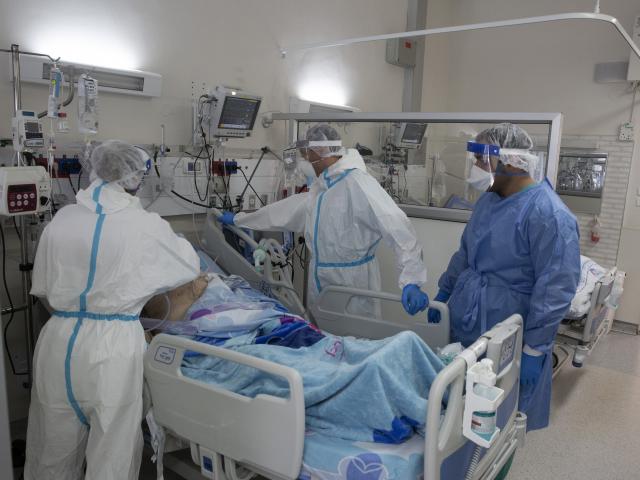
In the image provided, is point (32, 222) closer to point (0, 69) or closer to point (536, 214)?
point (0, 69)

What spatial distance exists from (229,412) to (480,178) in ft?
4.96

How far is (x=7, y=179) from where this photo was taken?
225 centimetres

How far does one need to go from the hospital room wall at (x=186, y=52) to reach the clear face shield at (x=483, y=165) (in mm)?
2189

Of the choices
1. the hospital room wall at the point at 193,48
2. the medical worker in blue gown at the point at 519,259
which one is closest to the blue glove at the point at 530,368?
the medical worker in blue gown at the point at 519,259

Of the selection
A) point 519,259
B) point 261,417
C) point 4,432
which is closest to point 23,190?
point 4,432

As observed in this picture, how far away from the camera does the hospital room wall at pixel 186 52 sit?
3.02 metres

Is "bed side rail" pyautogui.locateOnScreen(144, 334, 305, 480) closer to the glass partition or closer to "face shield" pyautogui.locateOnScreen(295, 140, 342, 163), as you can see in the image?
"face shield" pyautogui.locateOnScreen(295, 140, 342, 163)

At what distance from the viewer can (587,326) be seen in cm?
359

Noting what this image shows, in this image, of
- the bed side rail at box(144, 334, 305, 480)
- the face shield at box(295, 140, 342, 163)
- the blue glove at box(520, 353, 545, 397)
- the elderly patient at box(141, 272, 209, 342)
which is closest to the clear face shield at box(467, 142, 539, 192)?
the blue glove at box(520, 353, 545, 397)

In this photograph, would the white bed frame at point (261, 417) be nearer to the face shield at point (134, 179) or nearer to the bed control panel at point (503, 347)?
the bed control panel at point (503, 347)

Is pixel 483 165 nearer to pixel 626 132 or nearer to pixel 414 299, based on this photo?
pixel 414 299

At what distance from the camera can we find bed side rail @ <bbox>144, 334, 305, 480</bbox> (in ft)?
5.46

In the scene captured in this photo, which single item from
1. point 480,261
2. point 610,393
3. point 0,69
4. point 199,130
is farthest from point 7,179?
point 610,393

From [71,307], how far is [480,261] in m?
1.79
